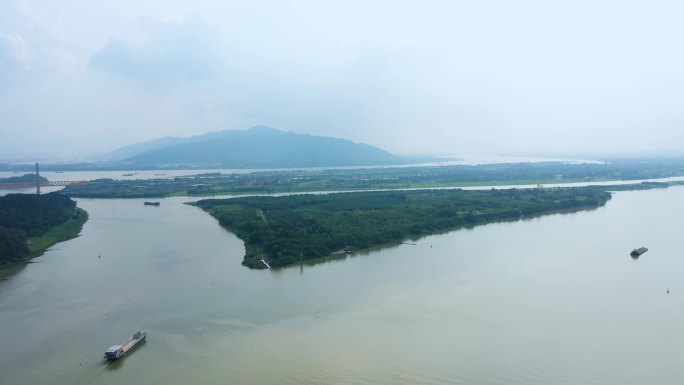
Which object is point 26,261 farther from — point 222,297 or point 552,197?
point 552,197

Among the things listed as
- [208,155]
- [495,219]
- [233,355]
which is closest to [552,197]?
[495,219]

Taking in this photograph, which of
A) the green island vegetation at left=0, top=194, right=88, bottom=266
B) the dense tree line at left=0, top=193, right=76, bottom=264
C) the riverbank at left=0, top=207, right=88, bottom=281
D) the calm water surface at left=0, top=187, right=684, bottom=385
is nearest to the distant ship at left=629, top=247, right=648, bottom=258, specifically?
the calm water surface at left=0, top=187, right=684, bottom=385

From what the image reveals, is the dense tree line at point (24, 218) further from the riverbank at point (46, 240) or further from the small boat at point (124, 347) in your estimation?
the small boat at point (124, 347)

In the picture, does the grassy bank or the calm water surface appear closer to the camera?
the calm water surface

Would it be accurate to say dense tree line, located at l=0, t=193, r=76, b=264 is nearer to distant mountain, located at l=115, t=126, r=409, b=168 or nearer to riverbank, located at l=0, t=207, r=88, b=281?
riverbank, located at l=0, t=207, r=88, b=281

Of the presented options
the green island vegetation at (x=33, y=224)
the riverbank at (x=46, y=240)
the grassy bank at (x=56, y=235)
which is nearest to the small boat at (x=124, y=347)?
the riverbank at (x=46, y=240)

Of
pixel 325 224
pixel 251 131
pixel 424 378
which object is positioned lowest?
pixel 424 378

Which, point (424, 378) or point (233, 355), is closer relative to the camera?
point (424, 378)
